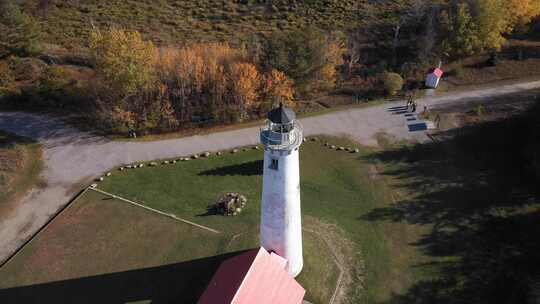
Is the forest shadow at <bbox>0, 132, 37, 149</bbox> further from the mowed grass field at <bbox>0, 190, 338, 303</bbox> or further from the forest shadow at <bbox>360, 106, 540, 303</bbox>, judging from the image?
the forest shadow at <bbox>360, 106, 540, 303</bbox>

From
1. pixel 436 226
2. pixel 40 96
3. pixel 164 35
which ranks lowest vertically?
pixel 436 226

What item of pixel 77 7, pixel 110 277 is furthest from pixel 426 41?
pixel 77 7

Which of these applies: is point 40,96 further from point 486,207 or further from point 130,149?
Result: point 486,207

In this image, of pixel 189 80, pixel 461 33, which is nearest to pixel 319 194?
pixel 189 80

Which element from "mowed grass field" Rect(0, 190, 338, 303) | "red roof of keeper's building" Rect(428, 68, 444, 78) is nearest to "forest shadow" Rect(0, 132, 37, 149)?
"mowed grass field" Rect(0, 190, 338, 303)

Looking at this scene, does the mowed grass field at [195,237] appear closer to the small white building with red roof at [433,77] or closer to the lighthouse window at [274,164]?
the lighthouse window at [274,164]

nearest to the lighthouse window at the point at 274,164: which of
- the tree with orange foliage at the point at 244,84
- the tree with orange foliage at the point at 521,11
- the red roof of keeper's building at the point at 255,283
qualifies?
the red roof of keeper's building at the point at 255,283
